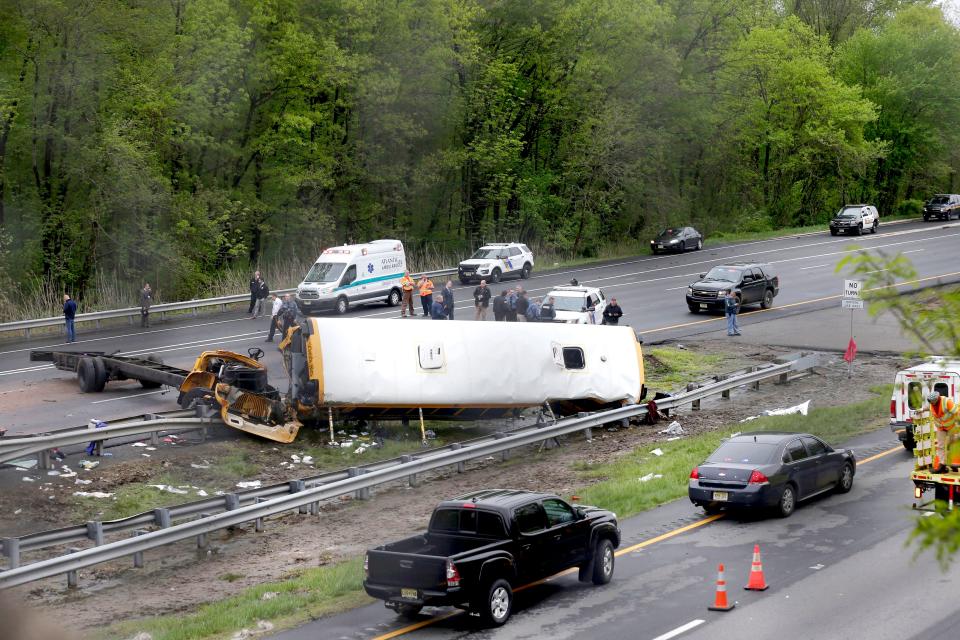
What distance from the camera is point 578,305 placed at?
121ft

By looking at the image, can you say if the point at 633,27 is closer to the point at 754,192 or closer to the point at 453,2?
the point at 453,2

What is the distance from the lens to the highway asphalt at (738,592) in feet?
43.1

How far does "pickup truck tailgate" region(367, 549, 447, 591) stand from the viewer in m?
13.1

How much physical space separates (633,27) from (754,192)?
18.8 meters

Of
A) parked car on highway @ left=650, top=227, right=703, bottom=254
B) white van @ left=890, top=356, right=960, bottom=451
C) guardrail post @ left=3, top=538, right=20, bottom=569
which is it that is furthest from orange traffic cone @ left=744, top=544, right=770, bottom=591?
parked car on highway @ left=650, top=227, right=703, bottom=254

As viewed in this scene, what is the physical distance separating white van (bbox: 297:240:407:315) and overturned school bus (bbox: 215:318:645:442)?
15.7m

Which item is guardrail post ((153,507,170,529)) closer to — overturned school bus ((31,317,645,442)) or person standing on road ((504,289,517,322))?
overturned school bus ((31,317,645,442))

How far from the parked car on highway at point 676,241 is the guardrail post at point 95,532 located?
154ft

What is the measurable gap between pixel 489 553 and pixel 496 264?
117ft

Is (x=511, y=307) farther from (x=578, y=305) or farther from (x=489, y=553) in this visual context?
(x=489, y=553)

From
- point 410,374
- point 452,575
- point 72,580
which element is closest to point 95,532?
point 72,580

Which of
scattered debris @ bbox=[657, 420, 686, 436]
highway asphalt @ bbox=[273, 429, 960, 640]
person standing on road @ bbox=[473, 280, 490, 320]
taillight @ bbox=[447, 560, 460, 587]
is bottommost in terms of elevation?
highway asphalt @ bbox=[273, 429, 960, 640]

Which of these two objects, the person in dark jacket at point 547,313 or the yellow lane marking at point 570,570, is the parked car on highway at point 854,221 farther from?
the yellow lane marking at point 570,570

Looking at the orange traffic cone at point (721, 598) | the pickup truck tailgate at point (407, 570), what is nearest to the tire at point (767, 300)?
the orange traffic cone at point (721, 598)
